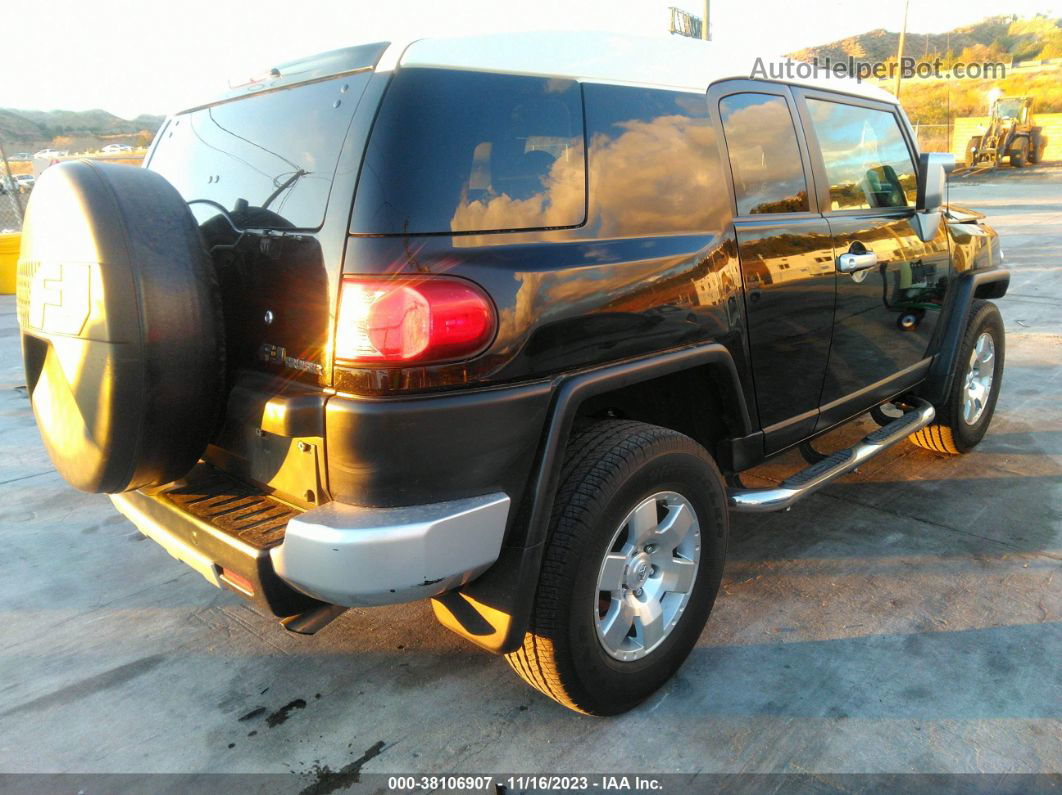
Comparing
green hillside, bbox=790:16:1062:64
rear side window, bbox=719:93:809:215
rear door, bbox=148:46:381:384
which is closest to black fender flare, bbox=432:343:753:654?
rear door, bbox=148:46:381:384

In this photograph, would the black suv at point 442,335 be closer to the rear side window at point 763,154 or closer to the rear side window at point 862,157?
the rear side window at point 763,154

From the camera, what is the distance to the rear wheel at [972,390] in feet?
13.5

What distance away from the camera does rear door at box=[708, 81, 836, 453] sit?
2688 millimetres

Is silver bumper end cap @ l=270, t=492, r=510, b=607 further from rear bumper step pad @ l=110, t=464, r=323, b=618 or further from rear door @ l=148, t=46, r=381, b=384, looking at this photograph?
rear door @ l=148, t=46, r=381, b=384

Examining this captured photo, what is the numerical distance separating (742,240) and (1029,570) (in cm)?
194

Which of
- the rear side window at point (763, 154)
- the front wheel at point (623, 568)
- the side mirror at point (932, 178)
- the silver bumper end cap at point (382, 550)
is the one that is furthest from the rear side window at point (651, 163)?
the side mirror at point (932, 178)

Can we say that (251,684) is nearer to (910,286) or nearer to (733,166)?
(733,166)

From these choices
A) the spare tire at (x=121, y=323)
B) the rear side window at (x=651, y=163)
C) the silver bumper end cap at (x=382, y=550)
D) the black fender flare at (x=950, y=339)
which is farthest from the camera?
the black fender flare at (x=950, y=339)

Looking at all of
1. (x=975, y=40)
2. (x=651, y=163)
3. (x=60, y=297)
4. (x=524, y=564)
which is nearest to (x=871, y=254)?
(x=651, y=163)

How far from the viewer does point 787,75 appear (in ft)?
10.1

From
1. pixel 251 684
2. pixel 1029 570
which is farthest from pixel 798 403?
pixel 251 684

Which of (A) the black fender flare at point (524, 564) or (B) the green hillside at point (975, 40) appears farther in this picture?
(B) the green hillside at point (975, 40)

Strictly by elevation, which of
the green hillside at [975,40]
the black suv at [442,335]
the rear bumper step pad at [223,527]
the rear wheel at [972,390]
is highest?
the green hillside at [975,40]

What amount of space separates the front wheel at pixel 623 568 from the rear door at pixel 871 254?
3.59 ft
